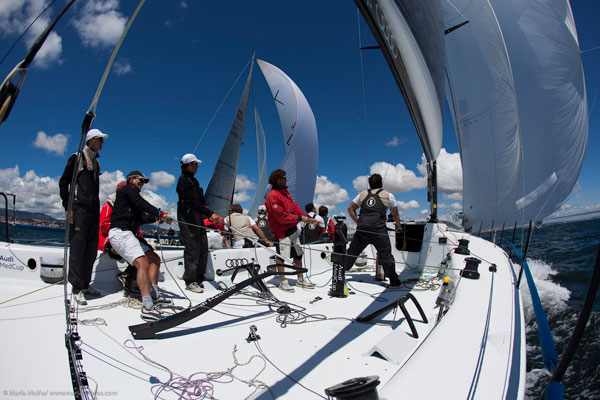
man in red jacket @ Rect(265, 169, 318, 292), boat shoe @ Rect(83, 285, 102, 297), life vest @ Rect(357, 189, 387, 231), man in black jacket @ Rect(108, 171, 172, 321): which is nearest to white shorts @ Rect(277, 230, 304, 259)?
man in red jacket @ Rect(265, 169, 318, 292)

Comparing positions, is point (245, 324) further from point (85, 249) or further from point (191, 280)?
point (85, 249)

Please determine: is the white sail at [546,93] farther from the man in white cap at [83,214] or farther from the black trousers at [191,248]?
the man in white cap at [83,214]

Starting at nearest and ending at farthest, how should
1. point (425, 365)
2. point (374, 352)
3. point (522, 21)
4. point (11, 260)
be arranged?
1. point (425, 365)
2. point (374, 352)
3. point (11, 260)
4. point (522, 21)

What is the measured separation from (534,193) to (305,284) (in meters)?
9.87

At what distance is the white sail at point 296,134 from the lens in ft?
46.7

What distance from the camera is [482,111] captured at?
30.0 feet

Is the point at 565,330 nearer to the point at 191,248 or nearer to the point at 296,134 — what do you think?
the point at 191,248

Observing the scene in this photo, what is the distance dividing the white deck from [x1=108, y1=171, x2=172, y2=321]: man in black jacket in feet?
0.72

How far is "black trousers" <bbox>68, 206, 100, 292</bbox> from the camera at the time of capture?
2.48 metres

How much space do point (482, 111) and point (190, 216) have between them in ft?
31.8

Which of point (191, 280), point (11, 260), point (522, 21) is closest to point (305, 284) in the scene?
point (191, 280)

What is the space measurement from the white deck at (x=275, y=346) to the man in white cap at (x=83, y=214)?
0.78 feet

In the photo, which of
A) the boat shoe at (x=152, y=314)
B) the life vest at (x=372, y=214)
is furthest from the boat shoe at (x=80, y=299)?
the life vest at (x=372, y=214)

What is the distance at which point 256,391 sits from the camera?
1.39 meters
